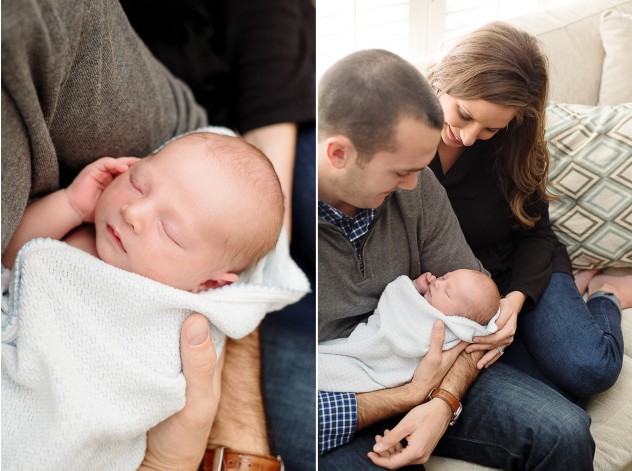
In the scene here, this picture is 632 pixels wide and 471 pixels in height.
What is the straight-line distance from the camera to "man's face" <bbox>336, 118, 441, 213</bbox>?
557 millimetres

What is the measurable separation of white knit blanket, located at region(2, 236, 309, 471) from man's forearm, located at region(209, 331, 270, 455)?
0.15m

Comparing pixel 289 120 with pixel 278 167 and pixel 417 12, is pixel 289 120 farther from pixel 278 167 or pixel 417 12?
pixel 417 12

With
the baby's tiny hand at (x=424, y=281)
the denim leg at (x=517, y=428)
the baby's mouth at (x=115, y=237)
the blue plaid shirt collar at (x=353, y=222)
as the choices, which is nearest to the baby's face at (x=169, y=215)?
the baby's mouth at (x=115, y=237)

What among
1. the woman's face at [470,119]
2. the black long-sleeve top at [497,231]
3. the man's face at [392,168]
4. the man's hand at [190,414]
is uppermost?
the woman's face at [470,119]

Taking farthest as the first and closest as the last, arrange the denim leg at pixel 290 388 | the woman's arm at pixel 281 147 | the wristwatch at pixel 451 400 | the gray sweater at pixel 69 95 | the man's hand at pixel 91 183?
the woman's arm at pixel 281 147 < the denim leg at pixel 290 388 < the man's hand at pixel 91 183 < the wristwatch at pixel 451 400 < the gray sweater at pixel 69 95

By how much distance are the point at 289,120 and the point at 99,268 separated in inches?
19.4

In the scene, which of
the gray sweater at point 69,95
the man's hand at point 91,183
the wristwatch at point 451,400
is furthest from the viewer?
the man's hand at point 91,183

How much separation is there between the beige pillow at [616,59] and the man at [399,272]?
0.68 feet

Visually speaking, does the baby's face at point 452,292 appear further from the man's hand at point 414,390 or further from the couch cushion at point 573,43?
the couch cushion at point 573,43

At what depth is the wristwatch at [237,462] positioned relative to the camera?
729 millimetres

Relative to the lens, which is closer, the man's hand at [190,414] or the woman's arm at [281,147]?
the man's hand at [190,414]

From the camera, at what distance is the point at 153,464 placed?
689 millimetres

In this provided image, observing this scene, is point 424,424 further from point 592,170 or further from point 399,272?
point 592,170

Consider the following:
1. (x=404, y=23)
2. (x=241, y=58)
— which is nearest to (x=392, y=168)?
(x=404, y=23)
